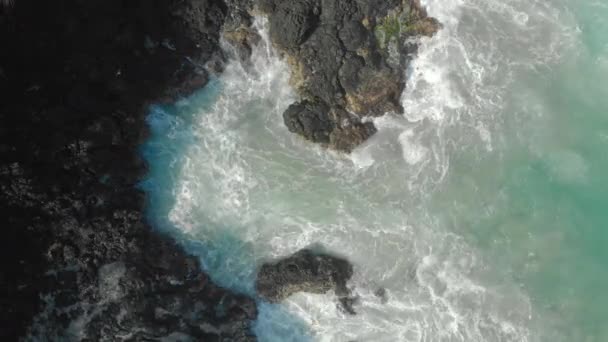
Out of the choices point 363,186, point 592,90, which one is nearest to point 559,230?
point 592,90

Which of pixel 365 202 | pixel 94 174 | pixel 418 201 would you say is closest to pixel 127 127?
pixel 94 174

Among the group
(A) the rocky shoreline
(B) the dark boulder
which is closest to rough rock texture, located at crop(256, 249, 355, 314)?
(A) the rocky shoreline

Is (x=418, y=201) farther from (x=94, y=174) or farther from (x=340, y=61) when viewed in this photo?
(x=94, y=174)

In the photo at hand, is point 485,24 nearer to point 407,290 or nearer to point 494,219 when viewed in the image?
point 494,219

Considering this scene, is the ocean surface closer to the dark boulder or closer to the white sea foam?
the white sea foam

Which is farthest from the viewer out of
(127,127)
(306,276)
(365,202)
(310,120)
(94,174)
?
(365,202)
